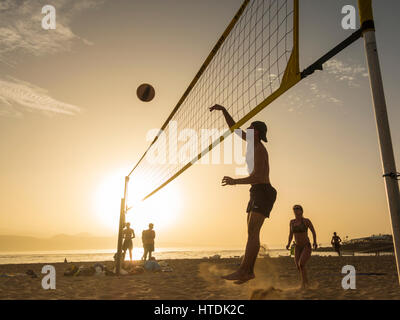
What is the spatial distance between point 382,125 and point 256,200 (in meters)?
1.39

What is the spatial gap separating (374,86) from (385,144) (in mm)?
558

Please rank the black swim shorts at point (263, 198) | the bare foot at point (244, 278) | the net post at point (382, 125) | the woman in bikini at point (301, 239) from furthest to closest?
the woman in bikini at point (301, 239)
the black swim shorts at point (263, 198)
the bare foot at point (244, 278)
the net post at point (382, 125)

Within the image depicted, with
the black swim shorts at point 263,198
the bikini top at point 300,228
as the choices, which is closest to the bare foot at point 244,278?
the black swim shorts at point 263,198

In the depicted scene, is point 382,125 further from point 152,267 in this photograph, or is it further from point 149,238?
point 149,238

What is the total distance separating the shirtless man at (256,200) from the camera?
3219 millimetres

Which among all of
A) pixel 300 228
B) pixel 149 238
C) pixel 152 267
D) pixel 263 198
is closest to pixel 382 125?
pixel 263 198

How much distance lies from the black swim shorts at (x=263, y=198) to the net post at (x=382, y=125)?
107 centimetres

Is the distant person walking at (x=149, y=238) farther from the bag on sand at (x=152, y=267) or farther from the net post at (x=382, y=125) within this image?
the net post at (x=382, y=125)

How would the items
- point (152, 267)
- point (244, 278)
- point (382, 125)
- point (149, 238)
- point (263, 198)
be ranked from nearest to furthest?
point (382, 125) < point (244, 278) < point (263, 198) < point (152, 267) < point (149, 238)

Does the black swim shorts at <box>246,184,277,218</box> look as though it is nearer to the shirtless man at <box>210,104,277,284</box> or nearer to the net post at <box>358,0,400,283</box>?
the shirtless man at <box>210,104,277,284</box>

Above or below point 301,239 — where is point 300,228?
above

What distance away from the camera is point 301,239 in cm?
649
